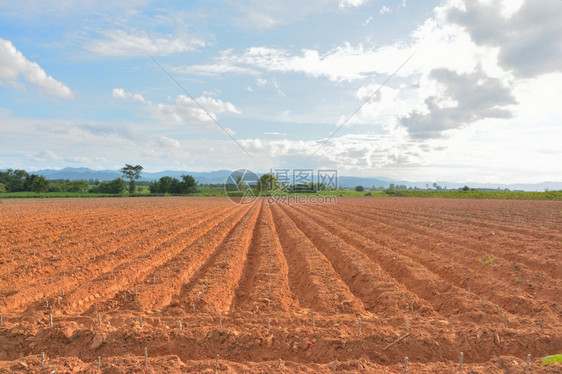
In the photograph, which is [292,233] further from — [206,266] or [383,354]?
[383,354]

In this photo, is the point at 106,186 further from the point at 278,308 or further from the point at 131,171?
the point at 278,308

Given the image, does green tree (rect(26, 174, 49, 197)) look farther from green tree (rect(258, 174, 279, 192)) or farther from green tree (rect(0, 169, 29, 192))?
green tree (rect(258, 174, 279, 192))

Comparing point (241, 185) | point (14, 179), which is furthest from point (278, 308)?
point (14, 179)

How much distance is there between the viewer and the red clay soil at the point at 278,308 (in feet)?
19.0

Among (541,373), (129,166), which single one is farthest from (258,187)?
(541,373)

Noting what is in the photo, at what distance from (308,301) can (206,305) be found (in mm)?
2652

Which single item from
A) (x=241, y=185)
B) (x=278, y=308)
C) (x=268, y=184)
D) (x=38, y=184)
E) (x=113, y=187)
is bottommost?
(x=278, y=308)

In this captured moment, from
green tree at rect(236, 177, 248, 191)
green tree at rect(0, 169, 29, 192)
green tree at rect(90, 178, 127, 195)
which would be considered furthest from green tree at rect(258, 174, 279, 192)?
green tree at rect(0, 169, 29, 192)

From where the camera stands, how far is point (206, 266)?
12242mm

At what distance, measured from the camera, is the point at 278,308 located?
8008 millimetres

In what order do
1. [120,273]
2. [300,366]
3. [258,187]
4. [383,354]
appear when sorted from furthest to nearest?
1. [258,187]
2. [120,273]
3. [383,354]
4. [300,366]

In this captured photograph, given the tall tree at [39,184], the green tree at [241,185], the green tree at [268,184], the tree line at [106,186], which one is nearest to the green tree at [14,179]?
the tree line at [106,186]

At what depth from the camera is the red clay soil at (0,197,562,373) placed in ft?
19.0

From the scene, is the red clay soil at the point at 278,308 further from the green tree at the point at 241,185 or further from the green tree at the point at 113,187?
the green tree at the point at 113,187
